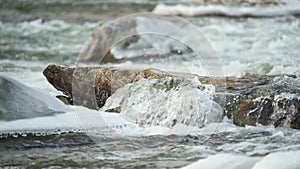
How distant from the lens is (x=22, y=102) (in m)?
4.47

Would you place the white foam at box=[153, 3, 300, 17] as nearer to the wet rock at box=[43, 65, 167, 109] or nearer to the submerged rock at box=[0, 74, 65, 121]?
the wet rock at box=[43, 65, 167, 109]

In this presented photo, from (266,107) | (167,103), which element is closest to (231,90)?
(266,107)

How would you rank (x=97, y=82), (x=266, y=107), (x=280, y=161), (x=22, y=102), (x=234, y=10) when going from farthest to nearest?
(x=234, y=10), (x=97, y=82), (x=22, y=102), (x=266, y=107), (x=280, y=161)

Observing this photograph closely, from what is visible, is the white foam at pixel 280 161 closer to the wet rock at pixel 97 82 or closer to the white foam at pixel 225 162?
the white foam at pixel 225 162

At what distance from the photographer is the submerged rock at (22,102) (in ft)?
14.4

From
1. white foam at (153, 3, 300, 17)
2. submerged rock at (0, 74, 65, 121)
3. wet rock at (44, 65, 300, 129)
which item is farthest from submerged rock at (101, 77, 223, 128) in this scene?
white foam at (153, 3, 300, 17)

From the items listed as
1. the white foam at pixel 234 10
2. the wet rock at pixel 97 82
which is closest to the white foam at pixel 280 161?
the wet rock at pixel 97 82

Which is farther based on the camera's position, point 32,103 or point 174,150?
point 32,103

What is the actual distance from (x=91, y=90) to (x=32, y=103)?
1.54 ft

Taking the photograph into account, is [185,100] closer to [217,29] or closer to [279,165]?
[279,165]

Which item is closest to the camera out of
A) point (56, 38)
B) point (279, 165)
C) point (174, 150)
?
point (279, 165)

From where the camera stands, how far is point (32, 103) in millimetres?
4484

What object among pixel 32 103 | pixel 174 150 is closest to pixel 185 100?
pixel 174 150

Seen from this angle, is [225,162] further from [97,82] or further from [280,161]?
[97,82]
